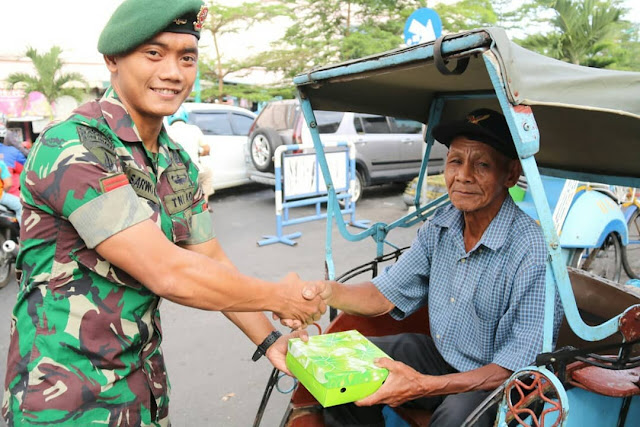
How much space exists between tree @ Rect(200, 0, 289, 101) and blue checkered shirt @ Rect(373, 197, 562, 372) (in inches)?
523

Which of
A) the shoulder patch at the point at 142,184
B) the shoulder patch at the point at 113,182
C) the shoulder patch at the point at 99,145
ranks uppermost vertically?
the shoulder patch at the point at 99,145

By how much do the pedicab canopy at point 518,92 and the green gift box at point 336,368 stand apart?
1.00m

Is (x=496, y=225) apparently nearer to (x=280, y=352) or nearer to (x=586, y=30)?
(x=280, y=352)

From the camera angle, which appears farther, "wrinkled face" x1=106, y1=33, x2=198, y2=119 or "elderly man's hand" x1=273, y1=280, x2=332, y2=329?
"elderly man's hand" x1=273, y1=280, x2=332, y2=329

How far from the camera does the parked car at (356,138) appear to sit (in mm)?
8414

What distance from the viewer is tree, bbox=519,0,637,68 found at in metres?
10.9

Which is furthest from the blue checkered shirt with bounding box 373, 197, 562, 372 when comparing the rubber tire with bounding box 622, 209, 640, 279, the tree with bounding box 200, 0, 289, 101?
the tree with bounding box 200, 0, 289, 101

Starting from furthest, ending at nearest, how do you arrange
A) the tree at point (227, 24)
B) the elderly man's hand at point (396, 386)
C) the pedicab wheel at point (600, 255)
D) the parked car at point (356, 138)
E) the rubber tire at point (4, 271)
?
1. the tree at point (227, 24)
2. the parked car at point (356, 138)
3. the rubber tire at point (4, 271)
4. the pedicab wheel at point (600, 255)
5. the elderly man's hand at point (396, 386)

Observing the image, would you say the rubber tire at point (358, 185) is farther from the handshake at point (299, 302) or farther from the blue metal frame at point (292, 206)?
the handshake at point (299, 302)

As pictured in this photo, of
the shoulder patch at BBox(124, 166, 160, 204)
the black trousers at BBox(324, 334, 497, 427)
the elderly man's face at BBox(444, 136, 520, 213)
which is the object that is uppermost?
the shoulder patch at BBox(124, 166, 160, 204)

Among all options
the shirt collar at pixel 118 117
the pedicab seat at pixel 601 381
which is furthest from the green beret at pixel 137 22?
→ the pedicab seat at pixel 601 381

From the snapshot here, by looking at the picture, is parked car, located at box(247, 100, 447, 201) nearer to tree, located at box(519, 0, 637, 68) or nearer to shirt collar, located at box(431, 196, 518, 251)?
tree, located at box(519, 0, 637, 68)

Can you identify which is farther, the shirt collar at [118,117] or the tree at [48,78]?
the tree at [48,78]

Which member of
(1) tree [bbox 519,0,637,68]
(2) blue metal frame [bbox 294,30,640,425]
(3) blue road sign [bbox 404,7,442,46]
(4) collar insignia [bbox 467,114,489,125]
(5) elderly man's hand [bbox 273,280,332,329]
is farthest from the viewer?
(1) tree [bbox 519,0,637,68]
